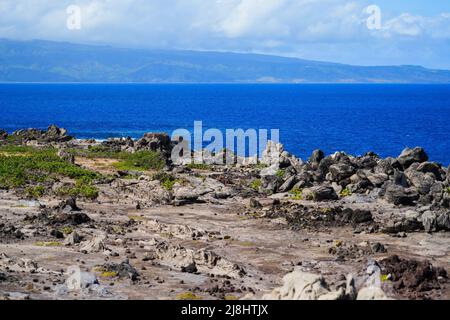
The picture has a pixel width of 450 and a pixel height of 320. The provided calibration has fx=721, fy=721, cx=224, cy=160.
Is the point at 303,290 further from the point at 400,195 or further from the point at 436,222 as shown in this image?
the point at 400,195

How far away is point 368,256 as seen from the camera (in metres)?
37.7

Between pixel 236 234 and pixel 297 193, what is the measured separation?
14.7 m

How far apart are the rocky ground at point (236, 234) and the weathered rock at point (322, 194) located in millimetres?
89

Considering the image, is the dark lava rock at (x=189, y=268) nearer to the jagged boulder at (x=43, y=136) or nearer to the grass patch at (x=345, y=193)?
the grass patch at (x=345, y=193)

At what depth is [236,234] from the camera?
4334 centimetres

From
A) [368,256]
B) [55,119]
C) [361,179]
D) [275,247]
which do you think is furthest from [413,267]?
[55,119]

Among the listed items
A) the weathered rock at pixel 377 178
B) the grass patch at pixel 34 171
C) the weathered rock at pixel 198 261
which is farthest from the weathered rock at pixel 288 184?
the weathered rock at pixel 198 261

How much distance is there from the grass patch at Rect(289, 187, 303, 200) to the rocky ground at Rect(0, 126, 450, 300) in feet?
0.58

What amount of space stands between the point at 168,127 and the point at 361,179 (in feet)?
296

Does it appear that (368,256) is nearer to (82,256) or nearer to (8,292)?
(82,256)

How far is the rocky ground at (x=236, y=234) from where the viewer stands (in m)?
30.5

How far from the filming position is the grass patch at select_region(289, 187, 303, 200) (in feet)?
182

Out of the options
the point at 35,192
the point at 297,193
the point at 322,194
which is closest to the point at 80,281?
the point at 35,192

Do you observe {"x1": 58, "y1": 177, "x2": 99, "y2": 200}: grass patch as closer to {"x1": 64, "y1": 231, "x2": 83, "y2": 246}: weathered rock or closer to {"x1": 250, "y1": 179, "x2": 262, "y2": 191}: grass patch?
{"x1": 250, "y1": 179, "x2": 262, "y2": 191}: grass patch
